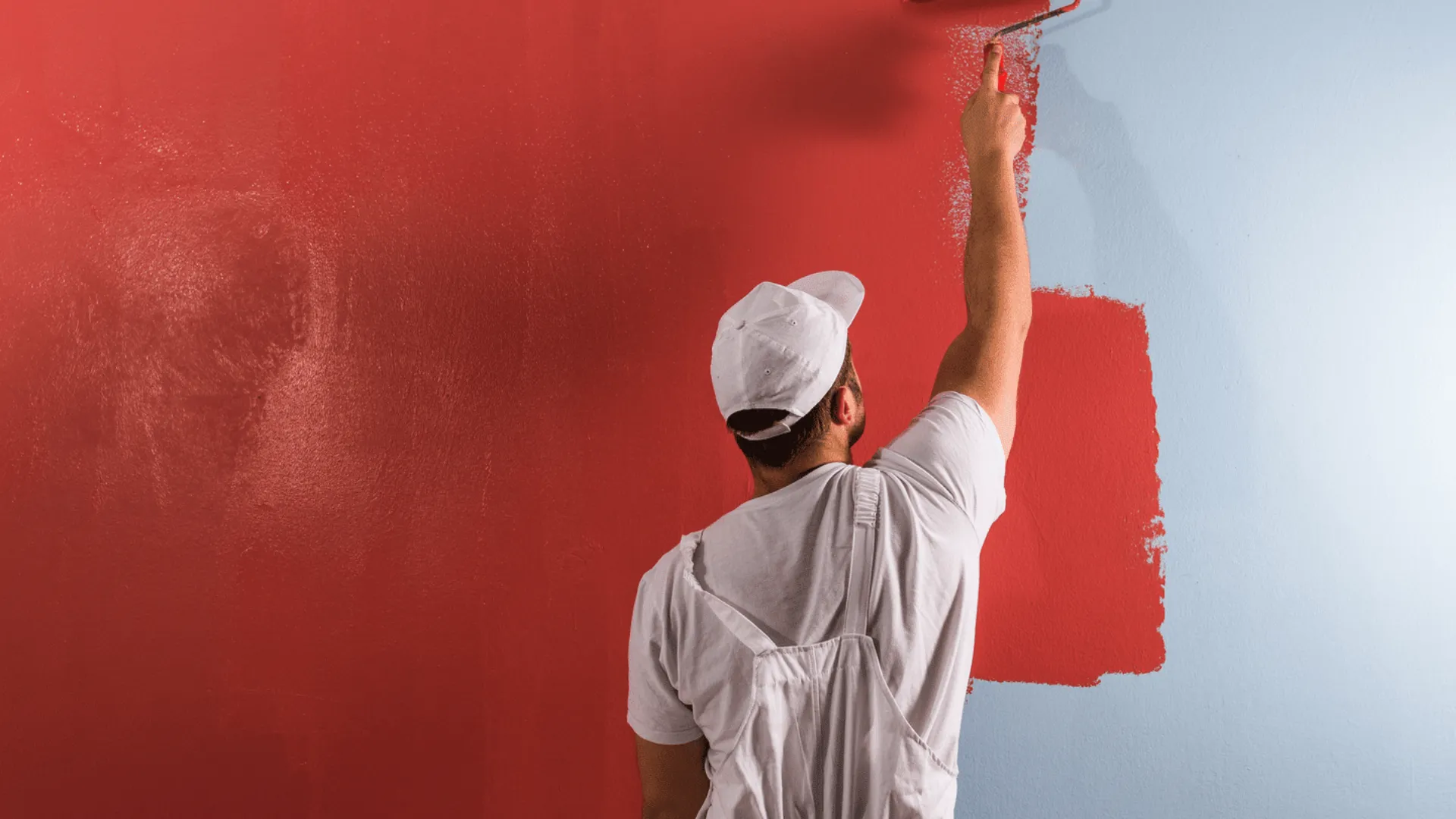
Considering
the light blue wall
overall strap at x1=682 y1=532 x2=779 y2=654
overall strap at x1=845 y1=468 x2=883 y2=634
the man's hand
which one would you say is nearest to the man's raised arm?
the man's hand

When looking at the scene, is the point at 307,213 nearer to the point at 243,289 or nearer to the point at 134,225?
the point at 243,289

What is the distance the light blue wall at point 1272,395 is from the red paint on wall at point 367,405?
1.60 feet

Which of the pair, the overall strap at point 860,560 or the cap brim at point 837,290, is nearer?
the overall strap at point 860,560

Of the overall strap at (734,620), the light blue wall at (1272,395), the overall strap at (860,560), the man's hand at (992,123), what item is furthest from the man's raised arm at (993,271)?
the overall strap at (734,620)

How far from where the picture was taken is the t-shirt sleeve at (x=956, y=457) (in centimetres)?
96

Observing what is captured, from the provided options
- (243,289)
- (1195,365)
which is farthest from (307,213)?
(1195,365)

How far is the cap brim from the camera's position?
106 cm

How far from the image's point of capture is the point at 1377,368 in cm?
120

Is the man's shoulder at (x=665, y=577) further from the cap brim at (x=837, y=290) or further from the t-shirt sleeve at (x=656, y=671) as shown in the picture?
the cap brim at (x=837, y=290)

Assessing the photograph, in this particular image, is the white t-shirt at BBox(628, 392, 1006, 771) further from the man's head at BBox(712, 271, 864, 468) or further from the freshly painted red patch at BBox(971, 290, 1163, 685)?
the freshly painted red patch at BBox(971, 290, 1163, 685)

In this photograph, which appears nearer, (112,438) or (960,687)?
(960,687)

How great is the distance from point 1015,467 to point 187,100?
4.46 feet

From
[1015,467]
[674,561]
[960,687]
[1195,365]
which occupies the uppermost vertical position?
[1195,365]

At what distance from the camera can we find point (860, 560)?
90cm
